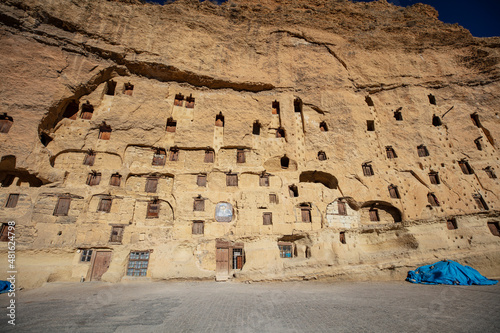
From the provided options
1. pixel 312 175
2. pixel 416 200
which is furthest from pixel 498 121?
pixel 312 175

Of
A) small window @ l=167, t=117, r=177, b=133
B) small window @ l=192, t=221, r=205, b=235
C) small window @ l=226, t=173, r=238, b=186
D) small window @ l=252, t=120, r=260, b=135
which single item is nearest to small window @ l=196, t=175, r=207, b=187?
small window @ l=226, t=173, r=238, b=186

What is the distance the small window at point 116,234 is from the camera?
17797mm

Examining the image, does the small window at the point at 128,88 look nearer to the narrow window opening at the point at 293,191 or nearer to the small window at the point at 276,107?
the small window at the point at 276,107

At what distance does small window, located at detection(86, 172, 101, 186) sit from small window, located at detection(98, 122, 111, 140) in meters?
3.32

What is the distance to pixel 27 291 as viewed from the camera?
534 inches

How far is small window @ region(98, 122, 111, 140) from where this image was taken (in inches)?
816

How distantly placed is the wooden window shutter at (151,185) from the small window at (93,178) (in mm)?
3692

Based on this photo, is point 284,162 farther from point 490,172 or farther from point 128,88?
point 490,172

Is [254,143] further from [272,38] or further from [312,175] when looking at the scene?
[272,38]

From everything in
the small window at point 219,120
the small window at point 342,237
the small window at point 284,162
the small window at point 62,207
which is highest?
the small window at point 219,120

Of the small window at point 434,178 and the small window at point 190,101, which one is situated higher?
the small window at point 190,101

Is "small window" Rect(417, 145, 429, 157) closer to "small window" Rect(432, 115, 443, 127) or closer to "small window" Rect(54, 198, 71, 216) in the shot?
"small window" Rect(432, 115, 443, 127)

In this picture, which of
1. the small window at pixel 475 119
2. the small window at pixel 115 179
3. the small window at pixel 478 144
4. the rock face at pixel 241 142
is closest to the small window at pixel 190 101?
the rock face at pixel 241 142

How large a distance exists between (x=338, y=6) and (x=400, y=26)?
7.56 m
